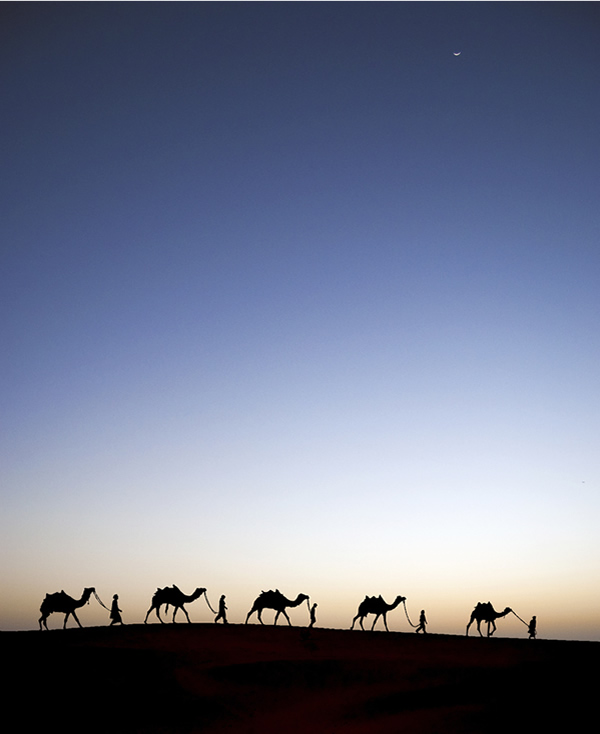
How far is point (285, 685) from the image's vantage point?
22.4m

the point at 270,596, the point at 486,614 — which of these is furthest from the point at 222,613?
the point at 486,614

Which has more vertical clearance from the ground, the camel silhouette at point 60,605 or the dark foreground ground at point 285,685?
the camel silhouette at point 60,605

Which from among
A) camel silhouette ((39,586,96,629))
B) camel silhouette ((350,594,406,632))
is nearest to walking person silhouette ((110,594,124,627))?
camel silhouette ((39,586,96,629))

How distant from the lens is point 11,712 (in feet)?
60.0

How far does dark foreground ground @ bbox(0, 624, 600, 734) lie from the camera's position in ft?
57.3

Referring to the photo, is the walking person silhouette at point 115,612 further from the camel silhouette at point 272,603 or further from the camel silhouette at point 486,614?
the camel silhouette at point 486,614

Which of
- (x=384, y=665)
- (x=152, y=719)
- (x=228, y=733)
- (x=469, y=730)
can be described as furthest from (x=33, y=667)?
(x=469, y=730)

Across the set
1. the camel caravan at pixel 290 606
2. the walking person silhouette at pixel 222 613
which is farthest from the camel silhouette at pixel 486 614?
the walking person silhouette at pixel 222 613

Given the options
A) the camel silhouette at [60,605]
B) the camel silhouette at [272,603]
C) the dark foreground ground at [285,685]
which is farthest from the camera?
the camel silhouette at [272,603]

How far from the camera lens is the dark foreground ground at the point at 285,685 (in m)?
17.5

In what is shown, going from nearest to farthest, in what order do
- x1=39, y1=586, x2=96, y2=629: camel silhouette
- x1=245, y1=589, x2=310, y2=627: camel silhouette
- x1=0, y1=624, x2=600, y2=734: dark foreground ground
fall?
x1=0, y1=624, x2=600, y2=734: dark foreground ground, x1=39, y1=586, x2=96, y2=629: camel silhouette, x1=245, y1=589, x2=310, y2=627: camel silhouette

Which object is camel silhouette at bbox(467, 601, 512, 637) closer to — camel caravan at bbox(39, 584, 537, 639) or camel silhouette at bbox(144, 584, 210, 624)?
camel caravan at bbox(39, 584, 537, 639)

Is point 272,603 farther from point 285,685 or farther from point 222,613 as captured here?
point 285,685

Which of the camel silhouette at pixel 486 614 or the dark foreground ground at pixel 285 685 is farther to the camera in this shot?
the camel silhouette at pixel 486 614
